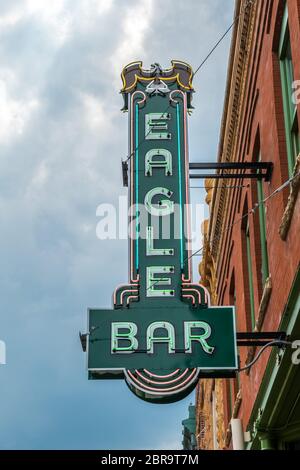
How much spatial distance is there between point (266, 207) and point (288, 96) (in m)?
2.17

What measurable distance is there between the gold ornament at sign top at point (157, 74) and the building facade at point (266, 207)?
125cm

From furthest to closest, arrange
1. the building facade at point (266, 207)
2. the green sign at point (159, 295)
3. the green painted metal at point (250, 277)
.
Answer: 1. the green painted metal at point (250, 277)
2. the green sign at point (159, 295)
3. the building facade at point (266, 207)

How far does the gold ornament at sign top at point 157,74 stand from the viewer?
18.2 meters

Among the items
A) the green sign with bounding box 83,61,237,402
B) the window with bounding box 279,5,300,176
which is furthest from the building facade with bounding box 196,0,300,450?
the green sign with bounding box 83,61,237,402

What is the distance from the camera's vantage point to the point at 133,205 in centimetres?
1641

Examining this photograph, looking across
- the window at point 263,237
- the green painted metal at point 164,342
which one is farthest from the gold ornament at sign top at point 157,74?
the green painted metal at point 164,342

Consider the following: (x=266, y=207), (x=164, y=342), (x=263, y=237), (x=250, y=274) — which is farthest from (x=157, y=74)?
(x=164, y=342)

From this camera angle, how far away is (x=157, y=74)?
60.7 feet

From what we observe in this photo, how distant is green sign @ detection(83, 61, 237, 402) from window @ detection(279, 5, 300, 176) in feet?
6.56

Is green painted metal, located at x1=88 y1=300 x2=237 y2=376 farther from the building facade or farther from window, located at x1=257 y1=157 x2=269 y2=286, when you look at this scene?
window, located at x1=257 y1=157 x2=269 y2=286

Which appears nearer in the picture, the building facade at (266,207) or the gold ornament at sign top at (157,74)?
the building facade at (266,207)

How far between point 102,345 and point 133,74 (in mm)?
6025

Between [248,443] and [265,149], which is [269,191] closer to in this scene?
[265,149]

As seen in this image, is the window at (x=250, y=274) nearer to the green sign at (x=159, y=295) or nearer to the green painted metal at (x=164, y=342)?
the green sign at (x=159, y=295)
